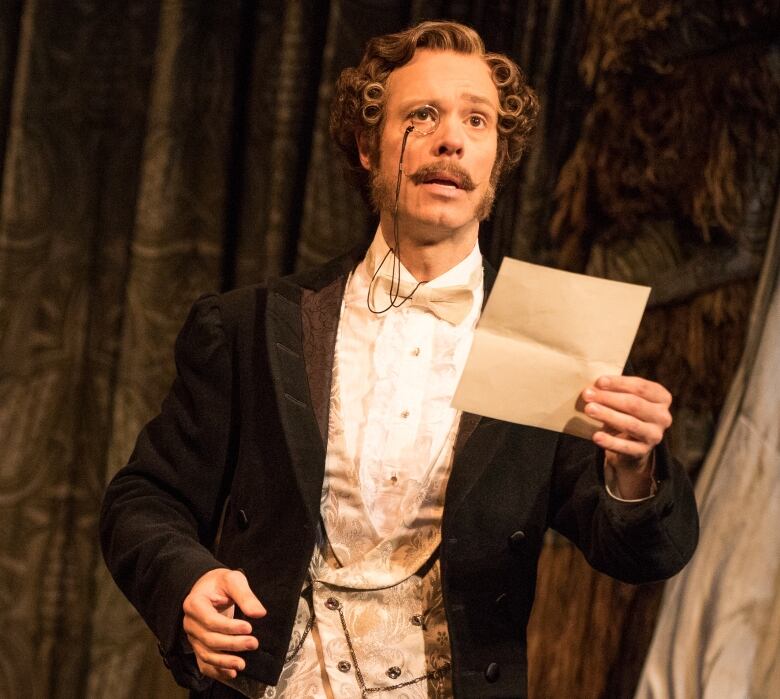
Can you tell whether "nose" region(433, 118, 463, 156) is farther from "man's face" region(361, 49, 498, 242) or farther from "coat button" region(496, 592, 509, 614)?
"coat button" region(496, 592, 509, 614)

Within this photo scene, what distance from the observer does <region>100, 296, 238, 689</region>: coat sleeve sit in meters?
1.24

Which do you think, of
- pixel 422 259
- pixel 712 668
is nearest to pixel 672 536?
pixel 422 259

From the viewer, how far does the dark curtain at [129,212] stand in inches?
80.5

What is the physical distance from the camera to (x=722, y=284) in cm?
188

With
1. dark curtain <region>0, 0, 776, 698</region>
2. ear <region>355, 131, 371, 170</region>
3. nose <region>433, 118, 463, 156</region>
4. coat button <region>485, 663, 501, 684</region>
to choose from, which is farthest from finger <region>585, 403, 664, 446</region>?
dark curtain <region>0, 0, 776, 698</region>

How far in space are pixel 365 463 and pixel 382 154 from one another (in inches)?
17.1

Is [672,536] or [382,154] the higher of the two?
[382,154]

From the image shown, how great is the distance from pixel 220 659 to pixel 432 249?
577 millimetres

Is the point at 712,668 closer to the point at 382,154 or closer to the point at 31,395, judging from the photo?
the point at 382,154

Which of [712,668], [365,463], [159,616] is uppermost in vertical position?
[365,463]

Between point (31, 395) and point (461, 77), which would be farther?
point (31, 395)

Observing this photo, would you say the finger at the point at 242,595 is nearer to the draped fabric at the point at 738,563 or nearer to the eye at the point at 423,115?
the eye at the point at 423,115

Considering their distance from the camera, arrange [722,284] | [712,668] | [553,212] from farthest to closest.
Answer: [553,212] → [722,284] → [712,668]

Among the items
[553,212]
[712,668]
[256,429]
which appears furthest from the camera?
[553,212]
